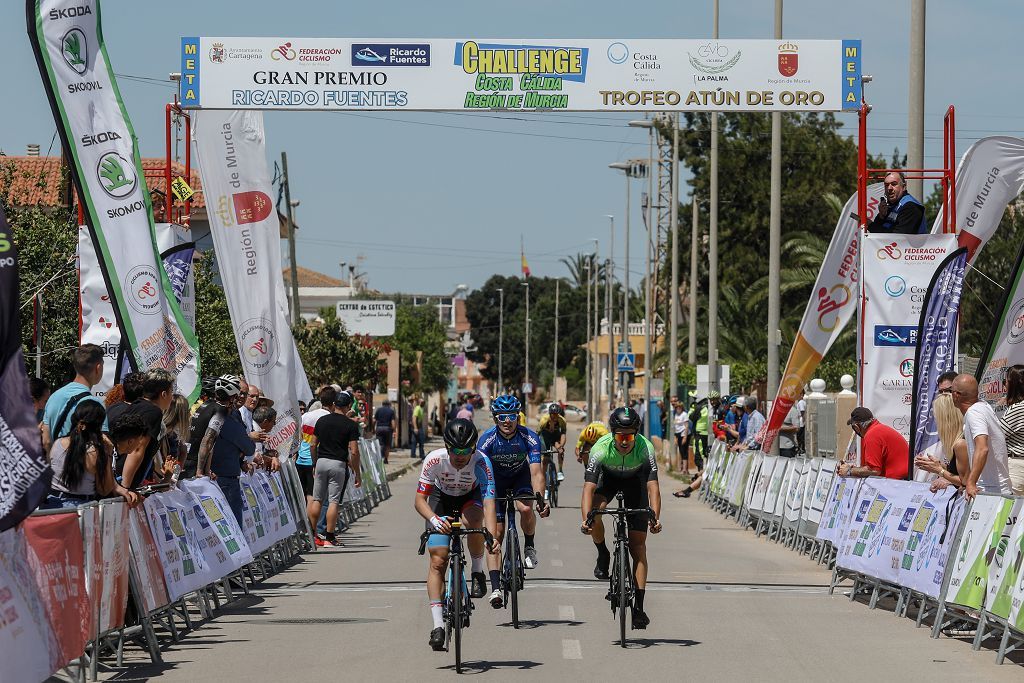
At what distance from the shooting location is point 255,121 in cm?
2086

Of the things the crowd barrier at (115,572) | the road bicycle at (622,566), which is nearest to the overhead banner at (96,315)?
the crowd barrier at (115,572)

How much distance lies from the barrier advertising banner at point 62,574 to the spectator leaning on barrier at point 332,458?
1012cm

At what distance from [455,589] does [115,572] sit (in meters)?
2.26

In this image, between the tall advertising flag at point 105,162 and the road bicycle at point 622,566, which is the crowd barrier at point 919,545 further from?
the tall advertising flag at point 105,162

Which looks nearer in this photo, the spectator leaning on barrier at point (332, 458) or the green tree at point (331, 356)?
the spectator leaning on barrier at point (332, 458)

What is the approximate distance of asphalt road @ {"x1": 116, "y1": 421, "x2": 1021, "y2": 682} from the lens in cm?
1020

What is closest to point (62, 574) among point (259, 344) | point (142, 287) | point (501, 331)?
point (142, 287)

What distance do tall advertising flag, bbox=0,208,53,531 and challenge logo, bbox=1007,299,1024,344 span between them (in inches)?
418

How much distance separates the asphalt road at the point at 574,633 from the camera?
401 inches

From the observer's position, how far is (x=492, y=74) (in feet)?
58.7

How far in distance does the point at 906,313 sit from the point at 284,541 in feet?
25.5

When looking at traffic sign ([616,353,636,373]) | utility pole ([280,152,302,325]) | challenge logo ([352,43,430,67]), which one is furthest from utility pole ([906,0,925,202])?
traffic sign ([616,353,636,373])

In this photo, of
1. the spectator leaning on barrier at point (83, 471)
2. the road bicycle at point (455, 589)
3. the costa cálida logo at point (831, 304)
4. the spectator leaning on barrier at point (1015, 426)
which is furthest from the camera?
the costa cálida logo at point (831, 304)

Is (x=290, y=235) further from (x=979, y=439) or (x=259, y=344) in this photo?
(x=979, y=439)
